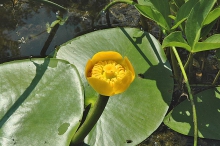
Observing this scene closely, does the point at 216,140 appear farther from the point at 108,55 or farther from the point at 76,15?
the point at 76,15

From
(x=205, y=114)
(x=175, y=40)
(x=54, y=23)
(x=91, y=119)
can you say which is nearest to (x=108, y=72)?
(x=91, y=119)

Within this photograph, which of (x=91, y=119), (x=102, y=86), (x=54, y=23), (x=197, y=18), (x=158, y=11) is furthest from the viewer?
(x=54, y=23)

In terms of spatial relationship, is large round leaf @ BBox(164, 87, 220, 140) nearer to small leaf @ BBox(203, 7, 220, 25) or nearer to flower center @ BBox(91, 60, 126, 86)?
small leaf @ BBox(203, 7, 220, 25)

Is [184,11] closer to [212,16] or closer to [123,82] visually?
[212,16]

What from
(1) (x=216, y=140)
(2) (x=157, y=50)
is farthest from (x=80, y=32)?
(1) (x=216, y=140)

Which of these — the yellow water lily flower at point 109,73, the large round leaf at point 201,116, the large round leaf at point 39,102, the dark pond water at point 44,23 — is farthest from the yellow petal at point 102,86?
the dark pond water at point 44,23

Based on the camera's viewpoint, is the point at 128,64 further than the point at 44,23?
No

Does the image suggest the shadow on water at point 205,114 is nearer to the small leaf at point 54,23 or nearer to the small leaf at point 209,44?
the small leaf at point 209,44
